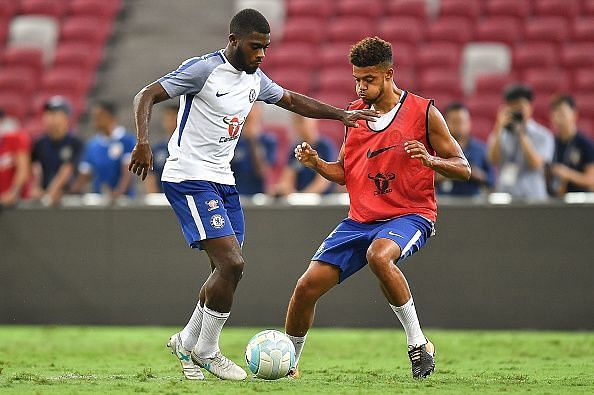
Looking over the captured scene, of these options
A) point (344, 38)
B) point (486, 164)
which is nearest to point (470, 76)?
point (344, 38)

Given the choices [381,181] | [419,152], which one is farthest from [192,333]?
[419,152]

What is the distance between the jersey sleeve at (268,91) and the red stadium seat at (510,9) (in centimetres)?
1083

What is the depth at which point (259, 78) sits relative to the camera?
7.17m

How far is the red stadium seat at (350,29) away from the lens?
692 inches

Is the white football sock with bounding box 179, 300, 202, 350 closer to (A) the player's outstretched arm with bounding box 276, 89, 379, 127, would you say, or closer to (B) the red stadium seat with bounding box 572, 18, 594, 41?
(A) the player's outstretched arm with bounding box 276, 89, 379, 127

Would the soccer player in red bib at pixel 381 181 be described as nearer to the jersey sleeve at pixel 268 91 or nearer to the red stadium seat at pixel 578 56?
the jersey sleeve at pixel 268 91

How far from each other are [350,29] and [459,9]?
1.83m

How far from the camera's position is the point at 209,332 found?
686 centimetres

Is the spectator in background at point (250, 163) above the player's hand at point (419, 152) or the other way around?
the other way around

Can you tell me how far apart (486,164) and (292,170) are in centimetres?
217

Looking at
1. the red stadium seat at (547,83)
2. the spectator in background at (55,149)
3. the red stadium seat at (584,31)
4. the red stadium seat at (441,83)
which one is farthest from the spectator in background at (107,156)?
the red stadium seat at (584,31)

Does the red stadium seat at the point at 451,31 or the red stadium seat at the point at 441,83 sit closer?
the red stadium seat at the point at 441,83

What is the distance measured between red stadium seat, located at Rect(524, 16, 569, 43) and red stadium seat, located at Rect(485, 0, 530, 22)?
1.65 ft

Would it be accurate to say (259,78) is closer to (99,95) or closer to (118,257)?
(118,257)
